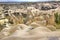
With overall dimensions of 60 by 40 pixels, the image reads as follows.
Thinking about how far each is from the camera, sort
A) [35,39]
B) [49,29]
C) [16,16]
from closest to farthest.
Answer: [35,39]
[49,29]
[16,16]

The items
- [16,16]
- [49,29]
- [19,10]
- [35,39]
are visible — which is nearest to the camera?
[35,39]

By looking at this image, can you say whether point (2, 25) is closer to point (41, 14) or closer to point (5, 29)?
point (5, 29)

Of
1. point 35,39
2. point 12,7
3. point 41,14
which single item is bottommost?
point 35,39

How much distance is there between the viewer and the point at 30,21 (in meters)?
1.79

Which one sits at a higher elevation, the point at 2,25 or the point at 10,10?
the point at 10,10

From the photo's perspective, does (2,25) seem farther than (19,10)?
No

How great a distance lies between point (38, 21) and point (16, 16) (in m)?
0.31

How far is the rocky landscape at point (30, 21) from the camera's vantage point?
1605mm

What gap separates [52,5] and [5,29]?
0.82 m

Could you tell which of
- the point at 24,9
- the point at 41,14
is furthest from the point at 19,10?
the point at 41,14

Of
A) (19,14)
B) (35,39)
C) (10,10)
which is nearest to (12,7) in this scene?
(10,10)

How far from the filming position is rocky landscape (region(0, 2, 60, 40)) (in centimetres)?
161

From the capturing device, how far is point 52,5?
2098 mm

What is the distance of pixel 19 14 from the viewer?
1.92 meters
